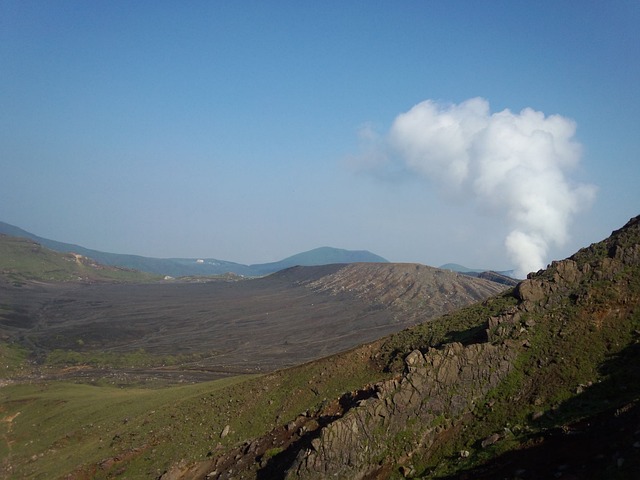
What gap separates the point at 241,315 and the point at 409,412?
335 ft

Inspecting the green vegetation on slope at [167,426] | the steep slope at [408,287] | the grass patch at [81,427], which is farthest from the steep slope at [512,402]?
the steep slope at [408,287]

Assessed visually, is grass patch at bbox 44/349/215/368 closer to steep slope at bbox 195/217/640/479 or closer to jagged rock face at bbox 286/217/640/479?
steep slope at bbox 195/217/640/479

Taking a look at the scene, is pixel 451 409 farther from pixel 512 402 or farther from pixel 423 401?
pixel 512 402

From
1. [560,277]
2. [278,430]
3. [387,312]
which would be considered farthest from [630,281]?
[387,312]

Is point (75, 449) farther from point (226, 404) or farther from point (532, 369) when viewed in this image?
point (532, 369)

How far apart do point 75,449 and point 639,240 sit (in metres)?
35.5

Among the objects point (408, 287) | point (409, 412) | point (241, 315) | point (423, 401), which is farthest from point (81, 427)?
point (408, 287)

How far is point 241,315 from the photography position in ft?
378

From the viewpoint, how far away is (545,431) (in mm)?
13625

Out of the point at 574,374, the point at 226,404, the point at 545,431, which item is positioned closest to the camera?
the point at 545,431

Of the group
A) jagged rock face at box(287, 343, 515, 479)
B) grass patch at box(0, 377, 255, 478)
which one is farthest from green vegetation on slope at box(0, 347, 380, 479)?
jagged rock face at box(287, 343, 515, 479)

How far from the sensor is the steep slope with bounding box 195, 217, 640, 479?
13055mm

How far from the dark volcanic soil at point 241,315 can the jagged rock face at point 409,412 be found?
5324cm

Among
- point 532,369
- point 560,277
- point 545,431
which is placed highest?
point 560,277
